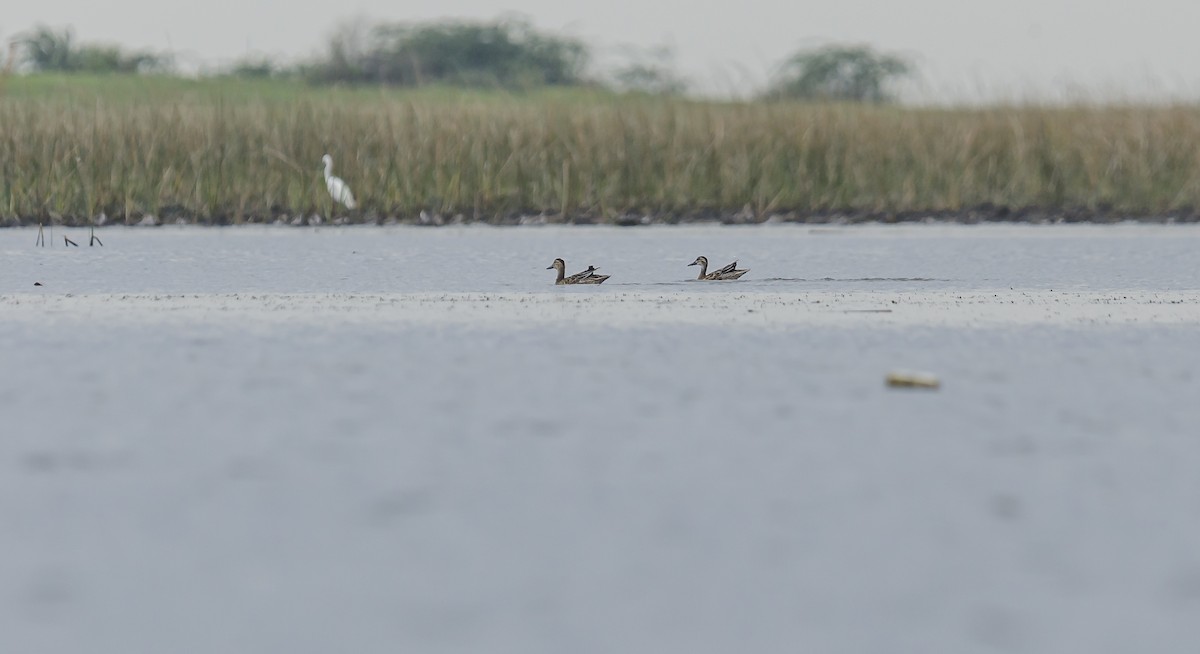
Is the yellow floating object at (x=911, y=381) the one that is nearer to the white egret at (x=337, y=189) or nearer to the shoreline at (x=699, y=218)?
the shoreline at (x=699, y=218)

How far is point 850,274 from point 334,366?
12.2ft

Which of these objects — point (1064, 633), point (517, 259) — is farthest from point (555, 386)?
point (517, 259)

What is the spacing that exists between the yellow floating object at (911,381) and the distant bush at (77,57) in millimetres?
47144

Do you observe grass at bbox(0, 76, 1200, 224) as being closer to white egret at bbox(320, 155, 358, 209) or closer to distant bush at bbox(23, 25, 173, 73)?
white egret at bbox(320, 155, 358, 209)

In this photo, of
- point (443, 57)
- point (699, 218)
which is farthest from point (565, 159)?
point (443, 57)

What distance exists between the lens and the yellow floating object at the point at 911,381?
4.79 meters

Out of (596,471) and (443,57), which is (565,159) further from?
(443,57)

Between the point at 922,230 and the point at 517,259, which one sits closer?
the point at 517,259

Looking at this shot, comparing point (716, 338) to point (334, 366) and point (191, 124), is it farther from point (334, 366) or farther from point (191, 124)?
point (191, 124)

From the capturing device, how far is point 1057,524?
10.5 feet

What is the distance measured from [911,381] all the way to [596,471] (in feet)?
4.73

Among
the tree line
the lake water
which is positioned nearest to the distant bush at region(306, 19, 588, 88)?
the tree line

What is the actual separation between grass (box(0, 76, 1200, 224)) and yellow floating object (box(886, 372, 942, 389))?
23.4ft

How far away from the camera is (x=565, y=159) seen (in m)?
12.0
